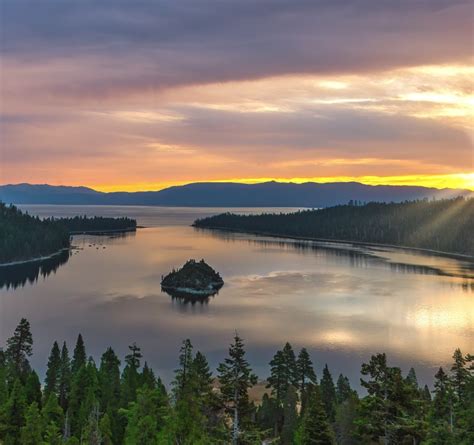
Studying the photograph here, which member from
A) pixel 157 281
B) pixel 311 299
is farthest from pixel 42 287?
pixel 311 299

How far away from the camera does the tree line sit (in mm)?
19984

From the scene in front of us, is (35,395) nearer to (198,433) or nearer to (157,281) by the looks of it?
(198,433)

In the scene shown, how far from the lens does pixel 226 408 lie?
19125mm

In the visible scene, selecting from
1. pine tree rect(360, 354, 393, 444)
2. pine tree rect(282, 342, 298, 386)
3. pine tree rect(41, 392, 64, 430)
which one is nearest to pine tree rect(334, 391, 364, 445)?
pine tree rect(360, 354, 393, 444)

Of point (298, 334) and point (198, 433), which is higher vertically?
point (198, 433)

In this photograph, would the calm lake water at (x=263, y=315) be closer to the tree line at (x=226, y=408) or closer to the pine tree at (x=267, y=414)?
the tree line at (x=226, y=408)

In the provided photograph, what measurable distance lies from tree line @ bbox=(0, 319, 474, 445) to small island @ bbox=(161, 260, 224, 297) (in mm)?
79303

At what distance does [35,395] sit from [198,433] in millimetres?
24849

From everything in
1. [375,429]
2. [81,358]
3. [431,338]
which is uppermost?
[375,429]

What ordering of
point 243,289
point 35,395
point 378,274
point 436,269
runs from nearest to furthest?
point 35,395
point 243,289
point 378,274
point 436,269

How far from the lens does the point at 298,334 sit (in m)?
100

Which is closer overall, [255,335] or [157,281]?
[255,335]

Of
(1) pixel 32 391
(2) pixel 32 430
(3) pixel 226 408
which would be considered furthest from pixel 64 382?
(3) pixel 226 408

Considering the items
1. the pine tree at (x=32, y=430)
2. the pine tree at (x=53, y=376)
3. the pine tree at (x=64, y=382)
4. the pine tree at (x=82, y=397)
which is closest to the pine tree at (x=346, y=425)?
the pine tree at (x=82, y=397)
